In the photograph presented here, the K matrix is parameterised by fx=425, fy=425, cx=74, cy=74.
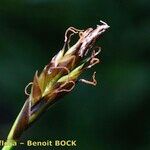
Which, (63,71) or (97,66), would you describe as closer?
A: (63,71)

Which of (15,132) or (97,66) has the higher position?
(97,66)

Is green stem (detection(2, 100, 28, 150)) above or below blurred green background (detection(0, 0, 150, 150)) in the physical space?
below

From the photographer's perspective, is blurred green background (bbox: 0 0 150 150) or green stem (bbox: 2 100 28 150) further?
blurred green background (bbox: 0 0 150 150)

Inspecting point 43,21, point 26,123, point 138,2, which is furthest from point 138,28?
point 26,123

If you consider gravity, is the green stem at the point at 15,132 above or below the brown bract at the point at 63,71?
below

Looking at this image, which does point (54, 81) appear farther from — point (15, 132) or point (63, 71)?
point (15, 132)

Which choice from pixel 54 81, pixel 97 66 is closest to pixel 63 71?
pixel 54 81

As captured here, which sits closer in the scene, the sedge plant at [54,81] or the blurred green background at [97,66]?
the sedge plant at [54,81]
